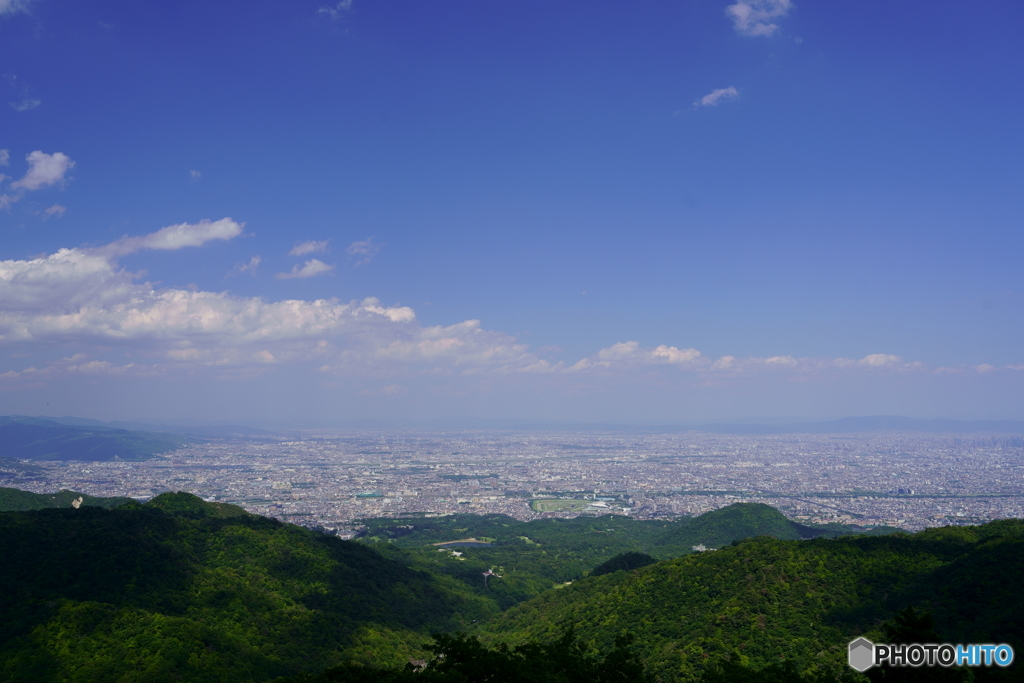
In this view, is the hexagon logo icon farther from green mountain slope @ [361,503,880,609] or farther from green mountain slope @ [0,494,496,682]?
green mountain slope @ [361,503,880,609]

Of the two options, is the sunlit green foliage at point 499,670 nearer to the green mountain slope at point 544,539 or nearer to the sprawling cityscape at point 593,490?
the green mountain slope at point 544,539

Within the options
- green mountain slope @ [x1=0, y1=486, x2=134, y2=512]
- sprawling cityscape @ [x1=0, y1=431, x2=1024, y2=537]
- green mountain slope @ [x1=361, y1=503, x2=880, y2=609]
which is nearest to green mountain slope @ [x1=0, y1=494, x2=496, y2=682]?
green mountain slope @ [x1=361, y1=503, x2=880, y2=609]

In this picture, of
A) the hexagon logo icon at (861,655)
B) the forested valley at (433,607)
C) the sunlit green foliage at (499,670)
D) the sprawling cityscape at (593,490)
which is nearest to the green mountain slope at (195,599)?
the forested valley at (433,607)

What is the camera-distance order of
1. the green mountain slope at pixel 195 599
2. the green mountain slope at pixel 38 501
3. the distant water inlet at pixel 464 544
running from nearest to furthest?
the green mountain slope at pixel 195 599, the green mountain slope at pixel 38 501, the distant water inlet at pixel 464 544

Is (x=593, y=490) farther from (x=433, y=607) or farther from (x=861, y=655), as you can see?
(x=861, y=655)

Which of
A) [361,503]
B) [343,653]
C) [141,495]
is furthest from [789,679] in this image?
[141,495]

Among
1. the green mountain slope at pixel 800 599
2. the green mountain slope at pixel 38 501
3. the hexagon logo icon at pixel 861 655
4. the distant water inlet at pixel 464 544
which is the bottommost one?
the distant water inlet at pixel 464 544

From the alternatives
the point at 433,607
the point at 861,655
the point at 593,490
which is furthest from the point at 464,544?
the point at 861,655
